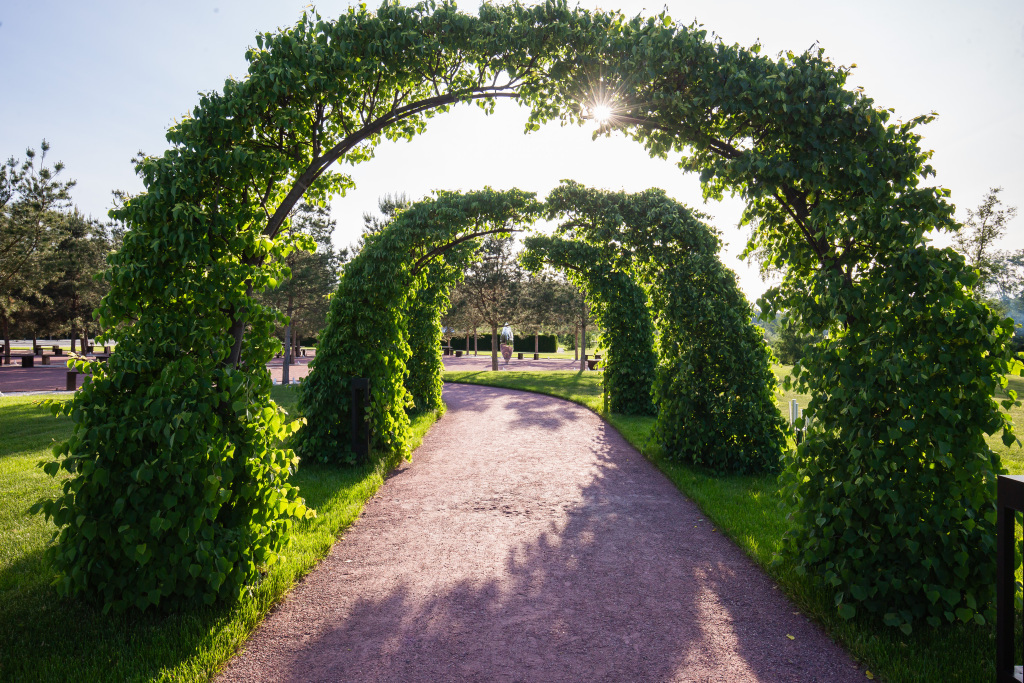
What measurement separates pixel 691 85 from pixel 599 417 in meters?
9.55

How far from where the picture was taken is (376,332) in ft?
26.3

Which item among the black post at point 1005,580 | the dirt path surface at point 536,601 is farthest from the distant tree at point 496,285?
the black post at point 1005,580

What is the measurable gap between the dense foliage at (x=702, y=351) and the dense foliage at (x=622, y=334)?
440cm

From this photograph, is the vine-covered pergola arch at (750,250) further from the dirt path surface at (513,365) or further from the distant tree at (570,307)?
the dirt path surface at (513,365)

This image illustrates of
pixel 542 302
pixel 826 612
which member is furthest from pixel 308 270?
pixel 826 612

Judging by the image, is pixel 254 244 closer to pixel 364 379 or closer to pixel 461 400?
pixel 364 379

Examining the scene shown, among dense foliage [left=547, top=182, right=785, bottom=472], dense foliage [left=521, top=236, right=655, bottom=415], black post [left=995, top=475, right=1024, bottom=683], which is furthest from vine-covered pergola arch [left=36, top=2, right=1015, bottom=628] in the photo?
dense foliage [left=521, top=236, right=655, bottom=415]

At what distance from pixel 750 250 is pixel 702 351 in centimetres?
342

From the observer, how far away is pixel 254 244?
3.71 m

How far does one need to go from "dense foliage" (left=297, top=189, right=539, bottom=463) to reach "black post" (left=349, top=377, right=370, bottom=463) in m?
0.13

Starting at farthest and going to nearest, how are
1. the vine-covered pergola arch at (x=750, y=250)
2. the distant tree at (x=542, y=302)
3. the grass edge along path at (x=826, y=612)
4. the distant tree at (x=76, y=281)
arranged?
the distant tree at (x=76, y=281) → the distant tree at (x=542, y=302) → the vine-covered pergola arch at (x=750, y=250) → the grass edge along path at (x=826, y=612)

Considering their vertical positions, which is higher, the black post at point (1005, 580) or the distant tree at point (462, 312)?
the distant tree at point (462, 312)

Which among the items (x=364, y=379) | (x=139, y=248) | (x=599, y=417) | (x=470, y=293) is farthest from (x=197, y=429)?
(x=470, y=293)

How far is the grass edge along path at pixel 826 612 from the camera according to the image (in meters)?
2.84
